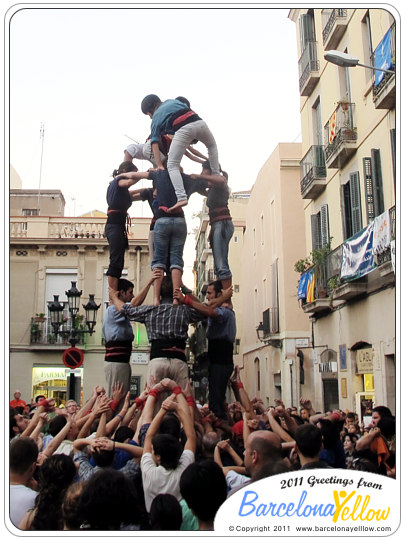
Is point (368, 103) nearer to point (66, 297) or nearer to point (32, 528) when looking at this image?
point (66, 297)

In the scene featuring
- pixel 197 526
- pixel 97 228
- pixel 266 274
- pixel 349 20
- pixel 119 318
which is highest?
pixel 349 20

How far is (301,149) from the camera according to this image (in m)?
9.20

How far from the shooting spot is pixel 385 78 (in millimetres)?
10102

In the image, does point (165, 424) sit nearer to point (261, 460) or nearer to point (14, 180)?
point (261, 460)

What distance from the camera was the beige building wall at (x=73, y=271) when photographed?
6965mm

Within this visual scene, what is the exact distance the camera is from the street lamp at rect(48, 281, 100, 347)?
25.7ft

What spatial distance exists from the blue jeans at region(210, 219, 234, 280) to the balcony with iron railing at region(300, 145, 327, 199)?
57.2 inches

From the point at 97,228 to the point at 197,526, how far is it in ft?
17.0

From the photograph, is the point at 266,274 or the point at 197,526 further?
the point at 266,274

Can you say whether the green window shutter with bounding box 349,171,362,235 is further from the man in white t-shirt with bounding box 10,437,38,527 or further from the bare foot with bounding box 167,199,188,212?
the man in white t-shirt with bounding box 10,437,38,527

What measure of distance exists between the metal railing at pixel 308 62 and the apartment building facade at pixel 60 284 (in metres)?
2.76

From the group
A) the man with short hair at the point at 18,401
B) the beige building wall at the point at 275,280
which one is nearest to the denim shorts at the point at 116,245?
the beige building wall at the point at 275,280

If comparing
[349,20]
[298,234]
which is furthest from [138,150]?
[349,20]

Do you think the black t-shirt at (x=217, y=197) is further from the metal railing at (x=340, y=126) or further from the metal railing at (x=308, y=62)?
the metal railing at (x=340, y=126)
